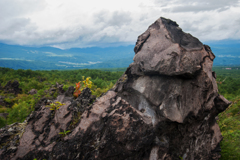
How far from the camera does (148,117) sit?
8203 millimetres

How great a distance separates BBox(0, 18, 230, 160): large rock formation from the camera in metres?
7.35

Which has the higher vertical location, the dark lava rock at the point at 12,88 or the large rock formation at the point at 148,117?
the large rock formation at the point at 148,117

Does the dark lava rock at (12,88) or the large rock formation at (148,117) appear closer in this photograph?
the large rock formation at (148,117)

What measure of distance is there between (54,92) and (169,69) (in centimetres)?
2958

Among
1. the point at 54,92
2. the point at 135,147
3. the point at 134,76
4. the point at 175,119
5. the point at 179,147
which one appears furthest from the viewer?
the point at 54,92

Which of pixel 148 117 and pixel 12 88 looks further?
pixel 12 88

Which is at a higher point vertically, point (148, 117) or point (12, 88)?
point (148, 117)

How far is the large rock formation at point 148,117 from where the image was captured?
7352mm

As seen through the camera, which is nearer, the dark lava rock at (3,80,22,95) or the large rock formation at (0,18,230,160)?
the large rock formation at (0,18,230,160)

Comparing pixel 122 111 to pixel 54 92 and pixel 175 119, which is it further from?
pixel 54 92

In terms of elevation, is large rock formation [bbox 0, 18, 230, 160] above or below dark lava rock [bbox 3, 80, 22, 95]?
above

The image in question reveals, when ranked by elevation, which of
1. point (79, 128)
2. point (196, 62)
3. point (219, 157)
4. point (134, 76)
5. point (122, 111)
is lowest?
point (219, 157)

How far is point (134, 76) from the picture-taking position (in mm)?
9992

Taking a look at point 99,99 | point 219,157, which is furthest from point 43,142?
point 219,157
